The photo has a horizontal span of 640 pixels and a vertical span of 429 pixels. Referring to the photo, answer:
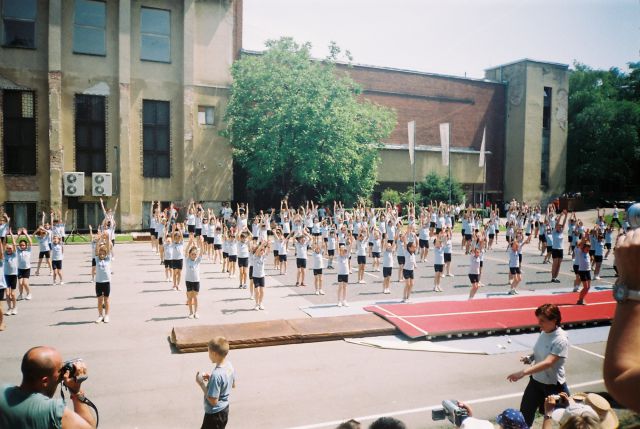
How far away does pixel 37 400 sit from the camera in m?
3.19

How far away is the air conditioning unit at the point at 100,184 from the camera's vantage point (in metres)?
31.0

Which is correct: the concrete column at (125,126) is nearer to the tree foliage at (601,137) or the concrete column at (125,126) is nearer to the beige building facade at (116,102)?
the beige building facade at (116,102)

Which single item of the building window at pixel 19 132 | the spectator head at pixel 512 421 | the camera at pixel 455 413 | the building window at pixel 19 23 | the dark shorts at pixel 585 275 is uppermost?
the building window at pixel 19 23

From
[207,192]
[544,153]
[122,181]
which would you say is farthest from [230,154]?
[544,153]

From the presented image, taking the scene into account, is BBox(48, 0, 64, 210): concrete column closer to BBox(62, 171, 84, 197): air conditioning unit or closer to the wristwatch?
BBox(62, 171, 84, 197): air conditioning unit

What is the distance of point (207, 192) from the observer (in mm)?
Result: 33781

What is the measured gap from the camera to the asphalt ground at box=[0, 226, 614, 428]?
24.9 feet

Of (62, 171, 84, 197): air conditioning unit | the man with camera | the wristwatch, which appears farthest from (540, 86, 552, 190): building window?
the wristwatch

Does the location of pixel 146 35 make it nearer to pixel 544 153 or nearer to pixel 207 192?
pixel 207 192

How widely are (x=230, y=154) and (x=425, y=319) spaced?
2487cm

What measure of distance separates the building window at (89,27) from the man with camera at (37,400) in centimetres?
3291

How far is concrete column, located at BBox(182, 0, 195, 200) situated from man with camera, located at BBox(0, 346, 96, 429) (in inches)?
1219

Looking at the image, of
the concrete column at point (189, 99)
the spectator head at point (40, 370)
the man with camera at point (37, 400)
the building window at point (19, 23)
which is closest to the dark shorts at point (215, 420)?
the man with camera at point (37, 400)

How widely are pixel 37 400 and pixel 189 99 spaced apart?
32.0m
